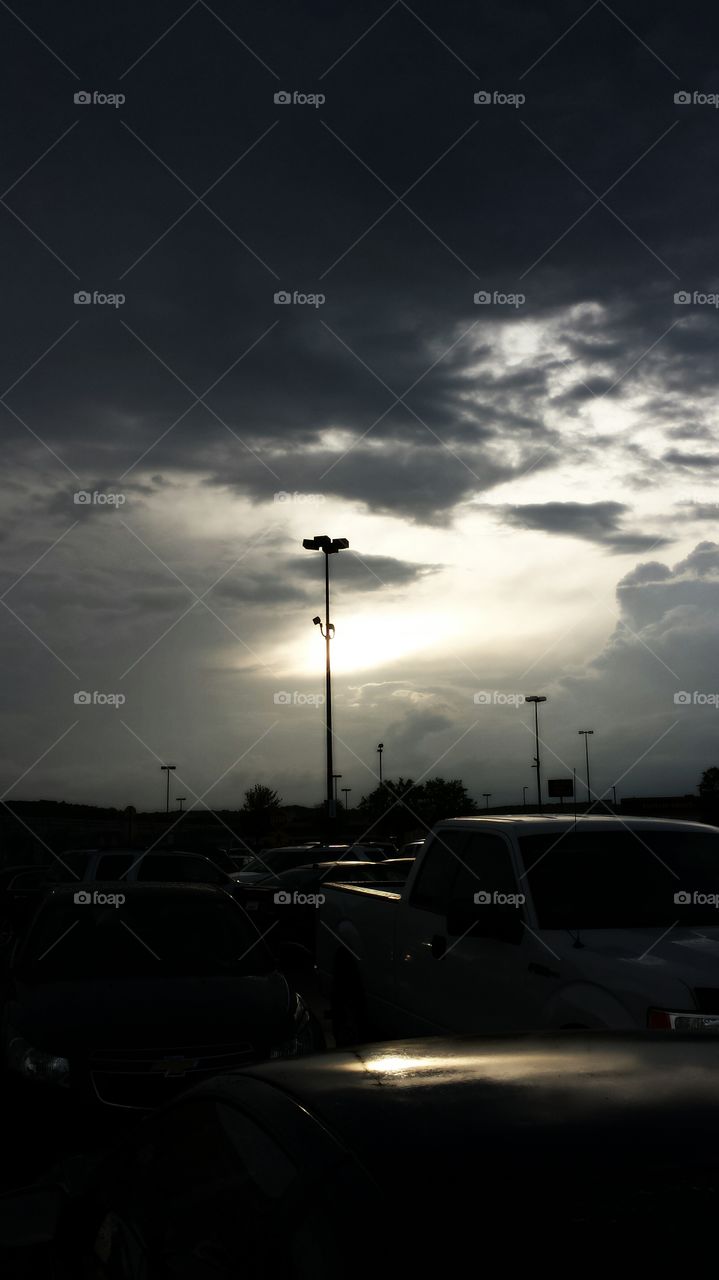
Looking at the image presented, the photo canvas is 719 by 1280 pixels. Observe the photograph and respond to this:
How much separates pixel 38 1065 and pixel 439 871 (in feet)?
9.43

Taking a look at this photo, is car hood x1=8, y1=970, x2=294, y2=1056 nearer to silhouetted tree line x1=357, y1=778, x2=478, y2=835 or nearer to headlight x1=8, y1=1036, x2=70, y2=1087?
headlight x1=8, y1=1036, x2=70, y2=1087

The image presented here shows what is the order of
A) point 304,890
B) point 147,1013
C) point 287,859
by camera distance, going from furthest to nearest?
1. point 287,859
2. point 304,890
3. point 147,1013

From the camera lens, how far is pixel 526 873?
20.3 ft

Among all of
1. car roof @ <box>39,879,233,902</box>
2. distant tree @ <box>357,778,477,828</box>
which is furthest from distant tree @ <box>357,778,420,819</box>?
car roof @ <box>39,879,233,902</box>

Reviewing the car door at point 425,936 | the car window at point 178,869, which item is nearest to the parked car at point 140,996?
the car door at point 425,936

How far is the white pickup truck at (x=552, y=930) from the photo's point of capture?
5.08 m

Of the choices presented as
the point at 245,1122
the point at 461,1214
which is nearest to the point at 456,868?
the point at 245,1122

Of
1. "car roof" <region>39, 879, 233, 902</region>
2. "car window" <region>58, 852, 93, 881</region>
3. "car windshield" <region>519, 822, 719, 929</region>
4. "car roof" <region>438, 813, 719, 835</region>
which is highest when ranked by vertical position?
"car roof" <region>438, 813, 719, 835</region>

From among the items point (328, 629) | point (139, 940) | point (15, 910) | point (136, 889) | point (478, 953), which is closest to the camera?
point (478, 953)

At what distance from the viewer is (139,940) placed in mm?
7258

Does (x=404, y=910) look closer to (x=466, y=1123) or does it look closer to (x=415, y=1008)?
(x=415, y=1008)

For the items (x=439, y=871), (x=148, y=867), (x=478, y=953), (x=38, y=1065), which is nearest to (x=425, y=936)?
(x=439, y=871)

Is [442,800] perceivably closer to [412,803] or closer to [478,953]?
[412,803]

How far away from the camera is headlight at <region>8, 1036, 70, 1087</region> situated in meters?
5.66
